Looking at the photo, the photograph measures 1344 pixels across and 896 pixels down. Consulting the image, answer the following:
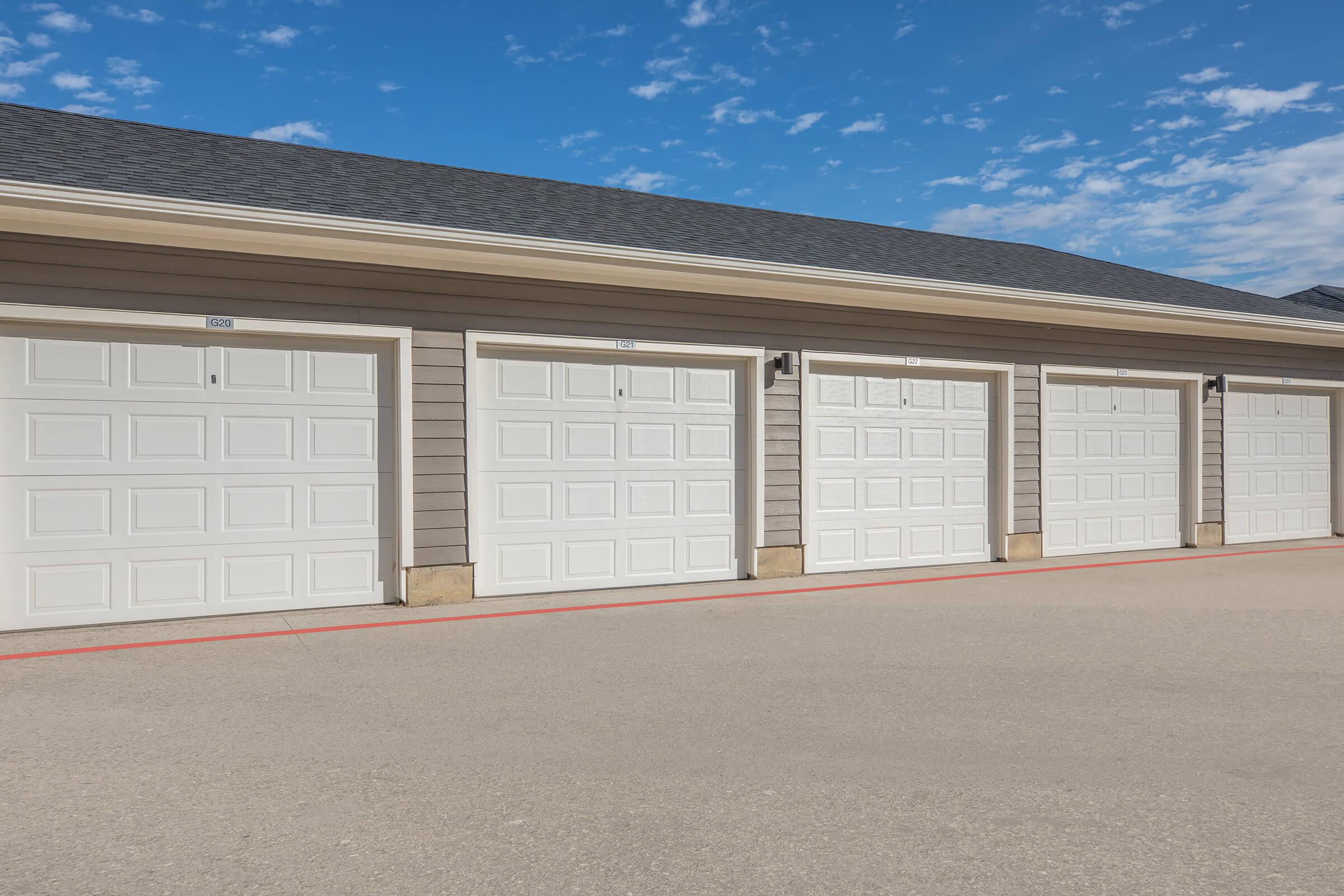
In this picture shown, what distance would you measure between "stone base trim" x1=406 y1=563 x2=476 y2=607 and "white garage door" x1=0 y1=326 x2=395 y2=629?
0.80 feet

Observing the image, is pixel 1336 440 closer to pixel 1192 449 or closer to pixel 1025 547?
pixel 1192 449

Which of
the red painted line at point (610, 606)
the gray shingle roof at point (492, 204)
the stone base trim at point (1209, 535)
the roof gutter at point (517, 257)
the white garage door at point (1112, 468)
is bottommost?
the red painted line at point (610, 606)

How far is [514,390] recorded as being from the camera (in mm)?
7641

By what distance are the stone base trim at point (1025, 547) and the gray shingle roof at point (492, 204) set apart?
288cm

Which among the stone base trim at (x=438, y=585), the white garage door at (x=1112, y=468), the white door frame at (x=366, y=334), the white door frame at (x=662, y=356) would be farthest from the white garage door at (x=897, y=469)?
the white door frame at (x=366, y=334)

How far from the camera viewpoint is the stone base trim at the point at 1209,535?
11.2 meters

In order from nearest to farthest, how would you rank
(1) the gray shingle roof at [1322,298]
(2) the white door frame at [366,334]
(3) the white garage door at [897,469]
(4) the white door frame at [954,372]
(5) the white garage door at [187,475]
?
(5) the white garage door at [187,475]
(2) the white door frame at [366,334]
(4) the white door frame at [954,372]
(3) the white garage door at [897,469]
(1) the gray shingle roof at [1322,298]

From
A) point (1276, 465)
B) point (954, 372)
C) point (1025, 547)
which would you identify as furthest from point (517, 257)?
point (1276, 465)

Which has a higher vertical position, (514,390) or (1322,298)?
(1322,298)

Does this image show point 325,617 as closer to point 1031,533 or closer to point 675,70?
point 1031,533

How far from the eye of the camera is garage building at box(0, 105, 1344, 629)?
6254mm

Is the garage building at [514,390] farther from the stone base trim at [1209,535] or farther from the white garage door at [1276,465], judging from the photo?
the white garage door at [1276,465]

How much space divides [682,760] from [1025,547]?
7619 mm

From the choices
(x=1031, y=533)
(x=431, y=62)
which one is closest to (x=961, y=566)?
(x=1031, y=533)
